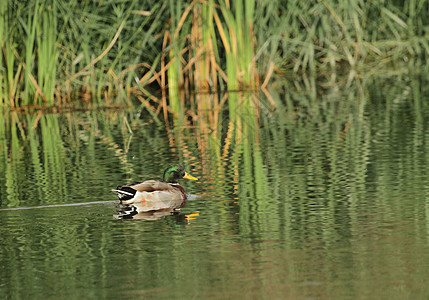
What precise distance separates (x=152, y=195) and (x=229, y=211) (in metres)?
0.85

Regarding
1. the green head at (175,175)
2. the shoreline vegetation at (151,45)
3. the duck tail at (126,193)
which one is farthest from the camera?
the shoreline vegetation at (151,45)

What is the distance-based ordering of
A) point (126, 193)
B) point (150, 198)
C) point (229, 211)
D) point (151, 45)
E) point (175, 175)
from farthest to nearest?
point (151, 45) < point (175, 175) < point (150, 198) < point (126, 193) < point (229, 211)

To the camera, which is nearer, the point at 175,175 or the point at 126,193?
the point at 126,193

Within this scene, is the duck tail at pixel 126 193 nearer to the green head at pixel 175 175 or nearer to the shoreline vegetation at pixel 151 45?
the green head at pixel 175 175

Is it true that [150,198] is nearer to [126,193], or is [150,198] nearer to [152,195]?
[152,195]

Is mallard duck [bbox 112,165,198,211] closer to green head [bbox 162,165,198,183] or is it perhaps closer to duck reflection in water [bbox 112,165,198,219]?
duck reflection in water [bbox 112,165,198,219]

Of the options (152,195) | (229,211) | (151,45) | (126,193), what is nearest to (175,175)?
(152,195)

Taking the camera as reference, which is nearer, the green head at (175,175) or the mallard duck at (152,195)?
the mallard duck at (152,195)

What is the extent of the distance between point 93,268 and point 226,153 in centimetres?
512

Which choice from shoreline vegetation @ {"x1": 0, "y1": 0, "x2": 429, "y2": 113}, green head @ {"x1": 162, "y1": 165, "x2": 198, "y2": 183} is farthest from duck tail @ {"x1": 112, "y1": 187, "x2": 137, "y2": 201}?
shoreline vegetation @ {"x1": 0, "y1": 0, "x2": 429, "y2": 113}

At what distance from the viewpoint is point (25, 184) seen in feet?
32.9

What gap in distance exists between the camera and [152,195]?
8719mm

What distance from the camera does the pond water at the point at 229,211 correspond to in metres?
6.09

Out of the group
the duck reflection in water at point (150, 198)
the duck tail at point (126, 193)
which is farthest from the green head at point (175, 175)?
the duck tail at point (126, 193)
